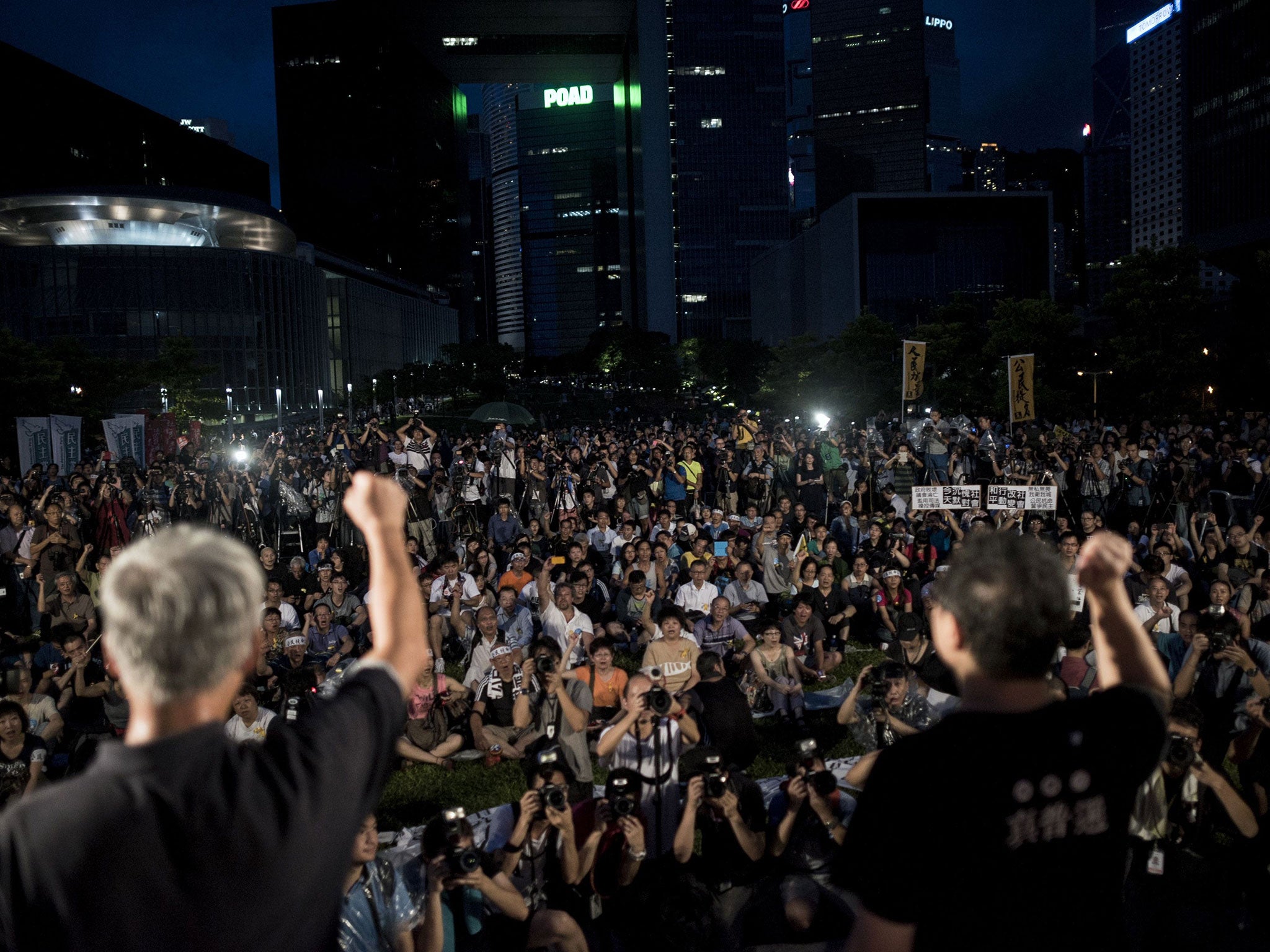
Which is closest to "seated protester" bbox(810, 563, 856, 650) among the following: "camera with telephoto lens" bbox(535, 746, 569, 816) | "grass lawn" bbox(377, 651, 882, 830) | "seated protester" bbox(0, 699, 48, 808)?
"grass lawn" bbox(377, 651, 882, 830)

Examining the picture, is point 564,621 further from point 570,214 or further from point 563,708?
point 570,214

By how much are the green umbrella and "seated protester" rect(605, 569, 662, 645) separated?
10.3 metres

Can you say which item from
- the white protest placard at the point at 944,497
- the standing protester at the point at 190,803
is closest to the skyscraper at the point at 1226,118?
the white protest placard at the point at 944,497

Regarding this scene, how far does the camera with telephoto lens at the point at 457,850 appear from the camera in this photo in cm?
334

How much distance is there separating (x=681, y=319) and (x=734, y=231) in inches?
529

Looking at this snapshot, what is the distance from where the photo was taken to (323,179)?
104438 millimetres

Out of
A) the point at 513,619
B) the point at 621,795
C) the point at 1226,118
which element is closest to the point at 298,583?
the point at 513,619

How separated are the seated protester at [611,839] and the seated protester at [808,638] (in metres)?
4.07

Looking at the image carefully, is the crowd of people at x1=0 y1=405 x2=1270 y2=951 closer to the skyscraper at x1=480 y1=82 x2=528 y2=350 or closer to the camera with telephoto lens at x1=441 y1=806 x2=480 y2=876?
the camera with telephoto lens at x1=441 y1=806 x2=480 y2=876

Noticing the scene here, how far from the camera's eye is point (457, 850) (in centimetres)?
341

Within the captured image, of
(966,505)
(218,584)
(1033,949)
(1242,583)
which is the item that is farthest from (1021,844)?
(966,505)

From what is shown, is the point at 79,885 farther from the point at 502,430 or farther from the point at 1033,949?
the point at 502,430

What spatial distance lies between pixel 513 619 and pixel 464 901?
4191 millimetres

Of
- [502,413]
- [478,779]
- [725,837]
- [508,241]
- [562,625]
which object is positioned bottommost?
[478,779]
